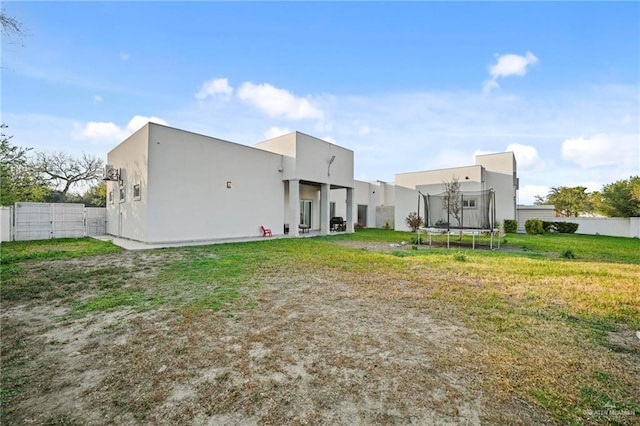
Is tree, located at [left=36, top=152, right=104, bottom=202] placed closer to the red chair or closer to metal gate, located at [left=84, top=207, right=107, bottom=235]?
metal gate, located at [left=84, top=207, right=107, bottom=235]

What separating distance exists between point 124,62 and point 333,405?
417 inches

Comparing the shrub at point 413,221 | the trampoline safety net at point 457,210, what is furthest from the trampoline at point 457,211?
the shrub at point 413,221

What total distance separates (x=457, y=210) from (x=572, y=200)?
1065 inches

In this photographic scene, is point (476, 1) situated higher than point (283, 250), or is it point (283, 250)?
point (476, 1)

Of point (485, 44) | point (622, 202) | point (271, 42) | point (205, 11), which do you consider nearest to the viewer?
point (205, 11)

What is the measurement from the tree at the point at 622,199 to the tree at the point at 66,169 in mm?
37131

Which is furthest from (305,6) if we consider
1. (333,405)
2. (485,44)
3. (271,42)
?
(333,405)

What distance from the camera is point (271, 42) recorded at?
888 cm

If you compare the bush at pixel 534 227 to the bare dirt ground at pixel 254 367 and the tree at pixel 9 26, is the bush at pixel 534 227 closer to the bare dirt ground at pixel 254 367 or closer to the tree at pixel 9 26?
the bare dirt ground at pixel 254 367

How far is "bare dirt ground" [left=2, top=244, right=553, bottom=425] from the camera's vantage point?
5.21ft

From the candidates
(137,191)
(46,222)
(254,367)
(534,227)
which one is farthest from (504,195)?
(46,222)

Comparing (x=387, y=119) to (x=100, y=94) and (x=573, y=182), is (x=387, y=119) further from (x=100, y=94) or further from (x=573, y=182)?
(x=573, y=182)

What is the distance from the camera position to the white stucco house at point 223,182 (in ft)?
30.9

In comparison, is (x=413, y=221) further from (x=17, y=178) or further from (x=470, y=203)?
(x=17, y=178)
